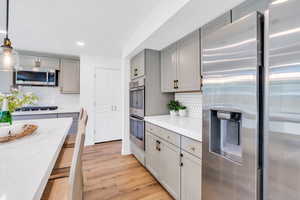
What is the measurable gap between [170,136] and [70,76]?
10.2 ft

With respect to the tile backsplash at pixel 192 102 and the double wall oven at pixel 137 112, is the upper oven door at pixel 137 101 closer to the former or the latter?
the double wall oven at pixel 137 112

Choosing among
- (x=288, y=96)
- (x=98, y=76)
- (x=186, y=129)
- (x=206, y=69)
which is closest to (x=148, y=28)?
(x=206, y=69)

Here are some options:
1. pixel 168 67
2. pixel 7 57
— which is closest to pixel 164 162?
pixel 168 67

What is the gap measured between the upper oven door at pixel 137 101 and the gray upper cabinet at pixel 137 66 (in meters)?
0.27

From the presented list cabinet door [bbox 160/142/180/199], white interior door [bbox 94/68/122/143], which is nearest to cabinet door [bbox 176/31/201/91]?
cabinet door [bbox 160/142/180/199]

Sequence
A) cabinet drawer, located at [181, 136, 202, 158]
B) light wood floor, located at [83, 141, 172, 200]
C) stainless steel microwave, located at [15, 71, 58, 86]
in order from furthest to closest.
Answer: stainless steel microwave, located at [15, 71, 58, 86] < light wood floor, located at [83, 141, 172, 200] < cabinet drawer, located at [181, 136, 202, 158]

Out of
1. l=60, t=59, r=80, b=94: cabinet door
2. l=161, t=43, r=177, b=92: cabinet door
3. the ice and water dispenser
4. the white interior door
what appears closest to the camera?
the ice and water dispenser

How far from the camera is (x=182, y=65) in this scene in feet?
6.58

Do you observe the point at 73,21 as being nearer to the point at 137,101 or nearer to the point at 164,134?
the point at 137,101

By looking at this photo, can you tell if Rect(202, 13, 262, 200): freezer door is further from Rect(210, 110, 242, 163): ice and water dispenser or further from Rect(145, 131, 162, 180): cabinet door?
Rect(145, 131, 162, 180): cabinet door

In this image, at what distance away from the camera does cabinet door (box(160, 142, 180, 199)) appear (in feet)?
5.32

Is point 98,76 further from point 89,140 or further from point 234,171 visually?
point 234,171

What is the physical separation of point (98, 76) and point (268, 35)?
11.9ft

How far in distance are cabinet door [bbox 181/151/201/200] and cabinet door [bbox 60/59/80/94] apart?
10.7ft
